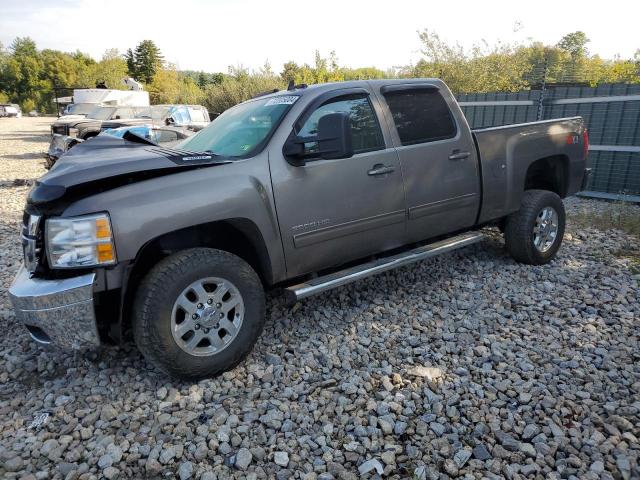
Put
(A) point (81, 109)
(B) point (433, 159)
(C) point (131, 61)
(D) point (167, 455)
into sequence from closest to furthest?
1. (D) point (167, 455)
2. (B) point (433, 159)
3. (A) point (81, 109)
4. (C) point (131, 61)

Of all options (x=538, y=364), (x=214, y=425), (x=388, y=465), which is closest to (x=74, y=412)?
(x=214, y=425)

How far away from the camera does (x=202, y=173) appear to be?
3.07 meters

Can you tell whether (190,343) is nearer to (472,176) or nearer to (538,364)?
(538,364)

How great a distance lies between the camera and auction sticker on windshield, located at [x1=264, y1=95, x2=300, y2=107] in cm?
369

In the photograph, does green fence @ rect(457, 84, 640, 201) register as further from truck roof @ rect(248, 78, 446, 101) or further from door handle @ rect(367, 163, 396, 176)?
door handle @ rect(367, 163, 396, 176)

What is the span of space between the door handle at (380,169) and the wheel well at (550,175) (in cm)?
220

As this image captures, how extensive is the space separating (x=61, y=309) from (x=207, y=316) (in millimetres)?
836

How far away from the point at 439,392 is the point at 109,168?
8.12 feet

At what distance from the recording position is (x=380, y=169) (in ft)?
12.3

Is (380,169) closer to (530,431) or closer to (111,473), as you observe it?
(530,431)

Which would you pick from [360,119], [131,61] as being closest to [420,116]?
[360,119]

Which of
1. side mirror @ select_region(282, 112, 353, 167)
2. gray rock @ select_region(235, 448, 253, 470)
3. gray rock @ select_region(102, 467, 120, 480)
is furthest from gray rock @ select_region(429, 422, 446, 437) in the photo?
side mirror @ select_region(282, 112, 353, 167)

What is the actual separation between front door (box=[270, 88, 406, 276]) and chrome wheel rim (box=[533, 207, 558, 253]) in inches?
74.8

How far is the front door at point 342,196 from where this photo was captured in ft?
11.1
